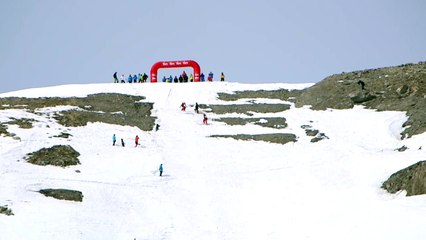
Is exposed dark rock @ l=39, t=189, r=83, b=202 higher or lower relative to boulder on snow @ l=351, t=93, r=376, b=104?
lower

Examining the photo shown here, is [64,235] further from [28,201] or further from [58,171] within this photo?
[58,171]

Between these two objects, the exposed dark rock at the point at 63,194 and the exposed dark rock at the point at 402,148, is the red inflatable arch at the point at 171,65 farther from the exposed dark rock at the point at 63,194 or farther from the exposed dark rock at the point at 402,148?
the exposed dark rock at the point at 63,194

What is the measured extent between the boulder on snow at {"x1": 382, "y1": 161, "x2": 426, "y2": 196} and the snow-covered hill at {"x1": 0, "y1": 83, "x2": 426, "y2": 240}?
0.54m

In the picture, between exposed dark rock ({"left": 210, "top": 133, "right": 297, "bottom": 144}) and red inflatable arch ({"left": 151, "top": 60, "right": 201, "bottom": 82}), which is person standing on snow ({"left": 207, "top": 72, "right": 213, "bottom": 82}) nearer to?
red inflatable arch ({"left": 151, "top": 60, "right": 201, "bottom": 82})

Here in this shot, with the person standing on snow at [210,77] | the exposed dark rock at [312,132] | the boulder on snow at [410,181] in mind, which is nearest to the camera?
the boulder on snow at [410,181]

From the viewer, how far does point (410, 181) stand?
3030 centimetres

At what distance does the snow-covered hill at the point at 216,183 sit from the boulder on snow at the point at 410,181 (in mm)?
543

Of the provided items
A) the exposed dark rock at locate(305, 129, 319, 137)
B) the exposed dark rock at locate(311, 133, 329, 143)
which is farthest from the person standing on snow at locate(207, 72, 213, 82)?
the exposed dark rock at locate(311, 133, 329, 143)

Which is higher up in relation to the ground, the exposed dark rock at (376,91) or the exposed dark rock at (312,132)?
the exposed dark rock at (376,91)

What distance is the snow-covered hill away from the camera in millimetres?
29031

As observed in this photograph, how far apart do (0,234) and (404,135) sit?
31.5 metres

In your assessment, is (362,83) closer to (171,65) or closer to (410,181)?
(171,65)

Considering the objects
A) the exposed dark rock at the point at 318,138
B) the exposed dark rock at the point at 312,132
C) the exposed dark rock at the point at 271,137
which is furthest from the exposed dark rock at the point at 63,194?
the exposed dark rock at the point at 312,132

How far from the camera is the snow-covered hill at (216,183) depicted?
29031 mm
